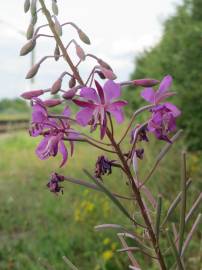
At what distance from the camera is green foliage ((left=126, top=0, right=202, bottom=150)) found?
22.2 feet

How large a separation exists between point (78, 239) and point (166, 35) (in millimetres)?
3996

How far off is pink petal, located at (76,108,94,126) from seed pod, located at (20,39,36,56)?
276 mm

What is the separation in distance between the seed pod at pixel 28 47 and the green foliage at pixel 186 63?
210 inches

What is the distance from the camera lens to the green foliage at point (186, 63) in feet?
22.2

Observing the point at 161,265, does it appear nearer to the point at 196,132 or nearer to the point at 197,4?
the point at 196,132

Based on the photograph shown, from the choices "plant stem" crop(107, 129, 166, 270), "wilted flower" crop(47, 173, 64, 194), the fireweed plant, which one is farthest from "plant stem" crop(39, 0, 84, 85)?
"wilted flower" crop(47, 173, 64, 194)

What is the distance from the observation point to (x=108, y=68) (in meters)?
1.28

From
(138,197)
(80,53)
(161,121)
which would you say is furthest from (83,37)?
(138,197)

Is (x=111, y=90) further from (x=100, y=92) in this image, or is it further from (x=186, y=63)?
(x=186, y=63)

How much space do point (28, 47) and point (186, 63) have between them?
18.8 ft

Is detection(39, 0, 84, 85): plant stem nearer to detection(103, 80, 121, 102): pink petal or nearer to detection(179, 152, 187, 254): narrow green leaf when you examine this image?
detection(103, 80, 121, 102): pink petal

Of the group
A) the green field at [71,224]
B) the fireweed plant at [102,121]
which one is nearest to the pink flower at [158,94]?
the fireweed plant at [102,121]

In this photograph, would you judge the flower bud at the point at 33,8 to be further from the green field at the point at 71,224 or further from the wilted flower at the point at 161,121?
the green field at the point at 71,224

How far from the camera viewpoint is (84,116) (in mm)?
1251
